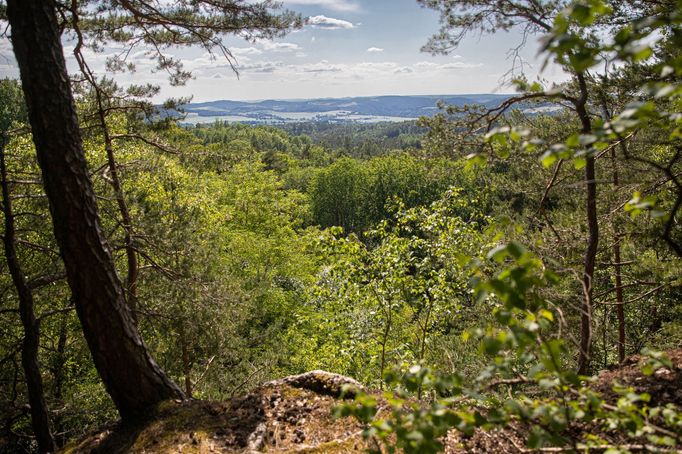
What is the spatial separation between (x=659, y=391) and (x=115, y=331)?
4.20m

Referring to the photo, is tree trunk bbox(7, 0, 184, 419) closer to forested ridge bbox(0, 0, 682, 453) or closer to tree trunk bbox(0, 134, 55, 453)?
forested ridge bbox(0, 0, 682, 453)

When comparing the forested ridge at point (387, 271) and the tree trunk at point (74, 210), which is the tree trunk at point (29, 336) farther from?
the tree trunk at point (74, 210)

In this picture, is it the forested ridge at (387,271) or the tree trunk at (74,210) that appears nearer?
the forested ridge at (387,271)

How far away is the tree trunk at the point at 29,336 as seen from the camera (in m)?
4.89

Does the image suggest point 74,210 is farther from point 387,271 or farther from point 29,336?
point 387,271

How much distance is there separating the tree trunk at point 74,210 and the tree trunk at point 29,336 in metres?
1.87

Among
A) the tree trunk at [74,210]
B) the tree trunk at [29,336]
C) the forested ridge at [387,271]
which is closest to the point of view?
the forested ridge at [387,271]

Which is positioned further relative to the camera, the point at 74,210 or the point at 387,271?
the point at 387,271

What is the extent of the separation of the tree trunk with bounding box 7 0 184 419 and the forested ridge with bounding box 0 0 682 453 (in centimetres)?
2

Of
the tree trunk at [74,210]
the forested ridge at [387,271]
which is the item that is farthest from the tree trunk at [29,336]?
the tree trunk at [74,210]

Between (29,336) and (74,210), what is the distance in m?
2.50

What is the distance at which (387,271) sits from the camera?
784 cm

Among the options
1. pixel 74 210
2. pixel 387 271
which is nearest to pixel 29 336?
pixel 74 210

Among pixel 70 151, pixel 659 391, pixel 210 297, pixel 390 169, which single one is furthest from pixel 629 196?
pixel 390 169
